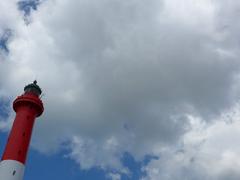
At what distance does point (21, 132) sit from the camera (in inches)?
2277

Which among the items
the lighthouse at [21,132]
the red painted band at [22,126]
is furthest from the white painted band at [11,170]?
the red painted band at [22,126]

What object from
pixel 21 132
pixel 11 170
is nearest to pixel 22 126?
pixel 21 132

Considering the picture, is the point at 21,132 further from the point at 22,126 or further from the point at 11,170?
the point at 11,170

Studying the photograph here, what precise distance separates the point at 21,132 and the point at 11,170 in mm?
6108

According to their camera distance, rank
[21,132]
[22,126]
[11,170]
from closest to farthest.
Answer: [11,170] → [21,132] → [22,126]

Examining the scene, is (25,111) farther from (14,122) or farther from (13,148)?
(13,148)

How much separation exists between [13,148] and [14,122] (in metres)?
4.74

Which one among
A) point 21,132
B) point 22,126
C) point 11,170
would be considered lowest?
point 11,170

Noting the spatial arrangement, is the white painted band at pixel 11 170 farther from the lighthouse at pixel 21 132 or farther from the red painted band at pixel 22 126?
the red painted band at pixel 22 126

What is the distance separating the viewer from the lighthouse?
54344 mm

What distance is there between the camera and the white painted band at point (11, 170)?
176 ft

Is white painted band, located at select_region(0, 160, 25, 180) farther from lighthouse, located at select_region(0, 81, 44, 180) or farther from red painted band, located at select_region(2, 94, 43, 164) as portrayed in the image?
red painted band, located at select_region(2, 94, 43, 164)

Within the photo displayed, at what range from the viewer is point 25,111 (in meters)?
60.4

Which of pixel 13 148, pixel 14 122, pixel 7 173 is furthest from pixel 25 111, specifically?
pixel 7 173
